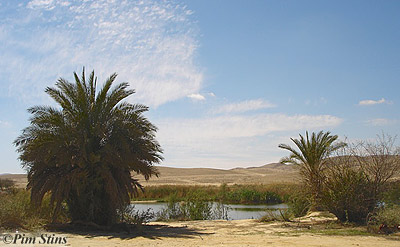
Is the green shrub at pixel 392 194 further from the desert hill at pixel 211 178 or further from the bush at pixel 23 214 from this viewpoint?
the desert hill at pixel 211 178

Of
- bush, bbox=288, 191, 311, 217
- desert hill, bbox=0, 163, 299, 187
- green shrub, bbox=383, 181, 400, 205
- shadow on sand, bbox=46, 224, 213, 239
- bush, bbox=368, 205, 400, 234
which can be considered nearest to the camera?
bush, bbox=368, 205, 400, 234

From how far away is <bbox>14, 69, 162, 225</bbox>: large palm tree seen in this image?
44.0ft

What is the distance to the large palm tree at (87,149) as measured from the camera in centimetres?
1341

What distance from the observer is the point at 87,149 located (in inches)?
539

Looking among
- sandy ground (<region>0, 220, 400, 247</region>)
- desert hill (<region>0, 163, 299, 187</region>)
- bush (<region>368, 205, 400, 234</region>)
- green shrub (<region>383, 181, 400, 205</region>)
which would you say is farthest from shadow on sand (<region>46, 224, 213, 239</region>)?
desert hill (<region>0, 163, 299, 187</region>)

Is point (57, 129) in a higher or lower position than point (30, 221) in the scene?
higher

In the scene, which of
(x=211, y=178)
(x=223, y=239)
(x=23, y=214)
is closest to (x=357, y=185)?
(x=223, y=239)

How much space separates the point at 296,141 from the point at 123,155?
11747mm

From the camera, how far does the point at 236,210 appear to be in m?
27.6

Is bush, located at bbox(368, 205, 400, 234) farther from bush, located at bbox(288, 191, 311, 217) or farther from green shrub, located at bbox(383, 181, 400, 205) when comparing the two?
bush, located at bbox(288, 191, 311, 217)

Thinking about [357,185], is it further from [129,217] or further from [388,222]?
[129,217]

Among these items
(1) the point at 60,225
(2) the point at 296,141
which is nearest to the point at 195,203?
(2) the point at 296,141

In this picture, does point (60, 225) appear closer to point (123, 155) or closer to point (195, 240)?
point (123, 155)

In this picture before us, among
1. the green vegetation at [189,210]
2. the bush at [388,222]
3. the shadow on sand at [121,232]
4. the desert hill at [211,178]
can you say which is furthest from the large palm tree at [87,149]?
the desert hill at [211,178]
